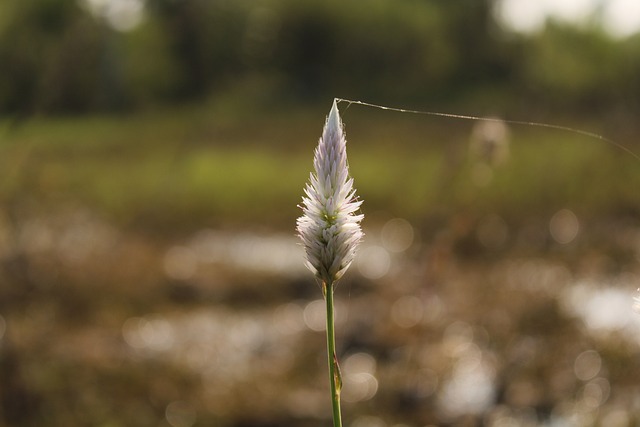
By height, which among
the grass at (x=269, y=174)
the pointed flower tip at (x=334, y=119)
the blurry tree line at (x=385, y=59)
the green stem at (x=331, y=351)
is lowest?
the green stem at (x=331, y=351)

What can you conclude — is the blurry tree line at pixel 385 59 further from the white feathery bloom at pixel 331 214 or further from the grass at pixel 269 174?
the white feathery bloom at pixel 331 214

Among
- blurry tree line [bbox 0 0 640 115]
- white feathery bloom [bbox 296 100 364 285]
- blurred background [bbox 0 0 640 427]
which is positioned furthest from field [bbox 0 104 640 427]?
blurry tree line [bbox 0 0 640 115]

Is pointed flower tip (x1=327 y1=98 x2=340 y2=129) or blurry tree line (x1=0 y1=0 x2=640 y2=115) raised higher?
blurry tree line (x1=0 y1=0 x2=640 y2=115)

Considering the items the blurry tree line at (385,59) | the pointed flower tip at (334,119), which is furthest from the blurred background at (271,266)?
the blurry tree line at (385,59)

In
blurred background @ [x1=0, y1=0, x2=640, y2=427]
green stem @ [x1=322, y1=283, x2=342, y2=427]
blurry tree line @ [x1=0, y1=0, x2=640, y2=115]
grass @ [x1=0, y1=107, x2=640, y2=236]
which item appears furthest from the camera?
blurry tree line @ [x1=0, y1=0, x2=640, y2=115]

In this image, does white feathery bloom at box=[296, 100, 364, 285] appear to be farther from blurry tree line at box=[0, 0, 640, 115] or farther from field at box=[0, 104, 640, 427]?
blurry tree line at box=[0, 0, 640, 115]

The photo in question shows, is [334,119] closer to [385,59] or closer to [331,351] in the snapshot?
[331,351]
